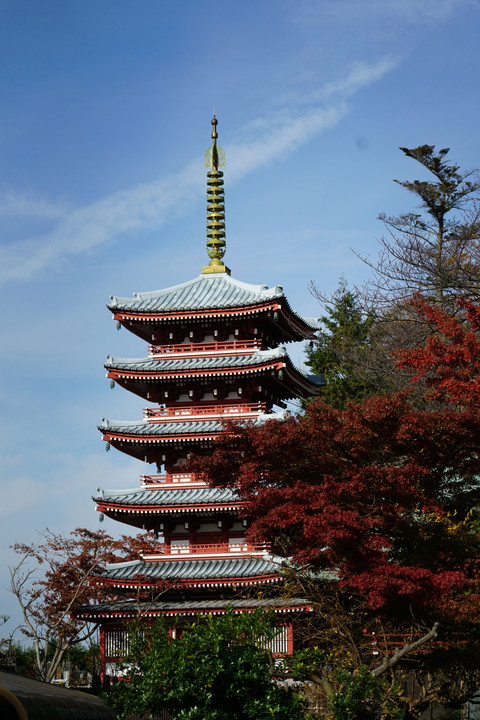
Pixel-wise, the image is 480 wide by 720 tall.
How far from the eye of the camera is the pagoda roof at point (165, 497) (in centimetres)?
2892

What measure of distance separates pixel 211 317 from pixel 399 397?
12.9 meters

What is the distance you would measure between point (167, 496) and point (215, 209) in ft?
39.5

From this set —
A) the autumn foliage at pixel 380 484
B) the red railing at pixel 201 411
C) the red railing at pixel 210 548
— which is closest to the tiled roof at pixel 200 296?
the red railing at pixel 201 411

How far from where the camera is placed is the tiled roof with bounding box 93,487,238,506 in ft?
95.3

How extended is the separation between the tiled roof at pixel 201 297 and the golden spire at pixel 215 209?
1.18m

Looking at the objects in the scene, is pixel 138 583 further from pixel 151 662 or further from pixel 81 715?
pixel 151 662

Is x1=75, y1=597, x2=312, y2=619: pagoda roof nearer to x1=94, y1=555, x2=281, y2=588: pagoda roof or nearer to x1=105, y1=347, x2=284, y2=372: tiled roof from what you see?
x1=94, y1=555, x2=281, y2=588: pagoda roof

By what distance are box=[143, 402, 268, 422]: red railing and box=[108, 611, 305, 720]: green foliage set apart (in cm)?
1671

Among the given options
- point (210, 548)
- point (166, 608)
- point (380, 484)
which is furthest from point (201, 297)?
point (380, 484)

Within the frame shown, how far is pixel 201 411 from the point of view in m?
31.3

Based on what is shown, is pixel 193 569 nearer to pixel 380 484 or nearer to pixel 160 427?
pixel 160 427

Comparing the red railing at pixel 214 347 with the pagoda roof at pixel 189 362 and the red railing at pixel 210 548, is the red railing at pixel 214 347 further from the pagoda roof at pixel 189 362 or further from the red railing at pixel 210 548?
the red railing at pixel 210 548

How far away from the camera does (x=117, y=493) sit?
3030 cm

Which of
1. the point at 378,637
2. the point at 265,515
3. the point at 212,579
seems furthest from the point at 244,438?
the point at 212,579
